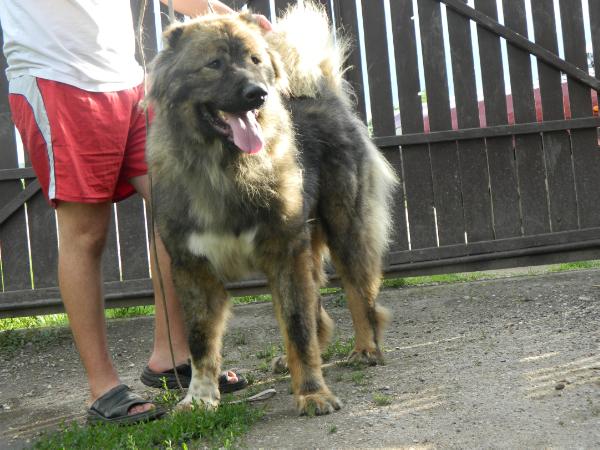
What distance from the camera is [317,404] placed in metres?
3.03

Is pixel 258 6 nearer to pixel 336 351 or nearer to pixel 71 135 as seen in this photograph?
pixel 71 135

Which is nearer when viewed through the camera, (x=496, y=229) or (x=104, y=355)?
(x=104, y=355)

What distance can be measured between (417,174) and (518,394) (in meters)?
2.37

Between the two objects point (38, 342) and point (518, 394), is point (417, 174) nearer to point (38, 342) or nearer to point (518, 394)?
point (518, 394)

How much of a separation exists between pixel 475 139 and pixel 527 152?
37cm

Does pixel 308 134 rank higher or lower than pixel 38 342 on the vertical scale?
higher

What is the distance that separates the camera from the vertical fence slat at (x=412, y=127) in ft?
16.7

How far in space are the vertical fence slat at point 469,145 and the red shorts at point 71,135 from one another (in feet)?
8.62

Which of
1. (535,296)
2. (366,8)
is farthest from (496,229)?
(366,8)

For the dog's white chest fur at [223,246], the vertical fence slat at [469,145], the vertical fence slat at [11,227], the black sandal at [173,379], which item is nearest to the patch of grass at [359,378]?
the black sandal at [173,379]

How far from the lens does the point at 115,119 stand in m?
3.26

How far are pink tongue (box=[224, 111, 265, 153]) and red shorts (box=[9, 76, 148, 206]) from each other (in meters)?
0.60

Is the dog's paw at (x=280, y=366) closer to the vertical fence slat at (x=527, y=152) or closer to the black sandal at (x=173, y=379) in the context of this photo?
the black sandal at (x=173, y=379)

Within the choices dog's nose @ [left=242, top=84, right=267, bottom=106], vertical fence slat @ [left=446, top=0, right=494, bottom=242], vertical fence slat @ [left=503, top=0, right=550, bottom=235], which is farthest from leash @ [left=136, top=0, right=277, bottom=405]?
vertical fence slat @ [left=503, top=0, right=550, bottom=235]
